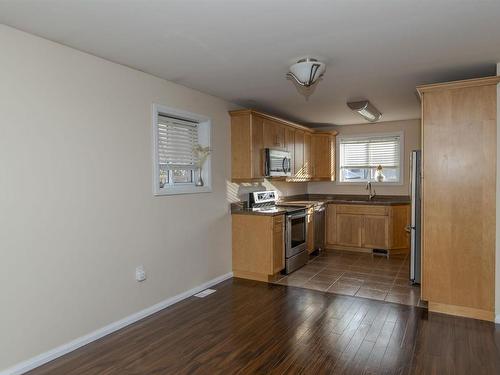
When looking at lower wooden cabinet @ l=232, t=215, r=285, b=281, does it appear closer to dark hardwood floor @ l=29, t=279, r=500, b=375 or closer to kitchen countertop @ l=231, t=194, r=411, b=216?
kitchen countertop @ l=231, t=194, r=411, b=216

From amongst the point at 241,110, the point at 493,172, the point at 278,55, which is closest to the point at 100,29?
the point at 278,55

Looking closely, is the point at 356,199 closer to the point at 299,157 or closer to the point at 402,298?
the point at 299,157

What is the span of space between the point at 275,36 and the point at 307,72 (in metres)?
0.65

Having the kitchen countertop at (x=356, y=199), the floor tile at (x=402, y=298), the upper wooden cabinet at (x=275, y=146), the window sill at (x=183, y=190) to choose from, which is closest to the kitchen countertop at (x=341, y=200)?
the kitchen countertop at (x=356, y=199)

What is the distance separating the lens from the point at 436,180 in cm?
341

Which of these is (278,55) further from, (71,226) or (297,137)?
(297,137)

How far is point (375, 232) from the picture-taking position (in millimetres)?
5969

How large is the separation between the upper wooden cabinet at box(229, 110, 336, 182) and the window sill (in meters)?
0.62

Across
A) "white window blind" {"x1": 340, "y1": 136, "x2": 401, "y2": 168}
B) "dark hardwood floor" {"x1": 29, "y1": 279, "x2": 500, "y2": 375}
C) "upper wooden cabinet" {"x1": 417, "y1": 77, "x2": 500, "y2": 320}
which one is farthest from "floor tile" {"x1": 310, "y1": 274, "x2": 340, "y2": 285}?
"white window blind" {"x1": 340, "y1": 136, "x2": 401, "y2": 168}

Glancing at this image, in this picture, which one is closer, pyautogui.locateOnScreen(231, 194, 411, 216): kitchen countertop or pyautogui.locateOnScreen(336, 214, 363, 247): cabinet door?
pyautogui.locateOnScreen(231, 194, 411, 216): kitchen countertop

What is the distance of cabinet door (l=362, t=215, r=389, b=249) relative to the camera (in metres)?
5.88

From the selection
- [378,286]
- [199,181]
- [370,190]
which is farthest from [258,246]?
[370,190]

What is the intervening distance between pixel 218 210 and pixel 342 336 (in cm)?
217

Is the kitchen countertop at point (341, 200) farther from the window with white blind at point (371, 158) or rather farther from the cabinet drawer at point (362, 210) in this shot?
the window with white blind at point (371, 158)
